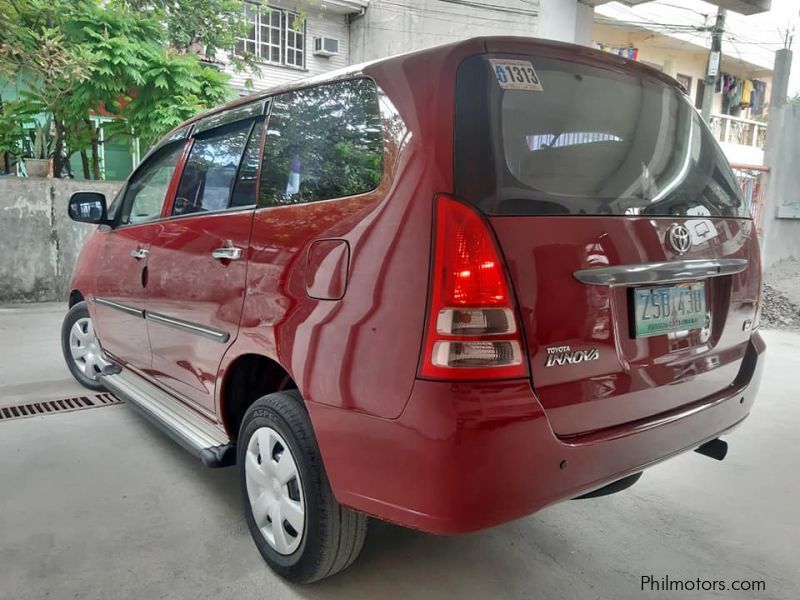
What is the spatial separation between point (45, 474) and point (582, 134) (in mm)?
2738

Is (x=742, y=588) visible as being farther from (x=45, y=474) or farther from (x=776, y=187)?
(x=776, y=187)

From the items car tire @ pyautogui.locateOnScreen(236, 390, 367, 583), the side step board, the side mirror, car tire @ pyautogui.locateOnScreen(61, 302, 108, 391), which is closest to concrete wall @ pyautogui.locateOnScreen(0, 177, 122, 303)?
car tire @ pyautogui.locateOnScreen(61, 302, 108, 391)

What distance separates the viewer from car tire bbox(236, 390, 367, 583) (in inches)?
70.8

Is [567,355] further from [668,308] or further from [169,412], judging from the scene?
[169,412]

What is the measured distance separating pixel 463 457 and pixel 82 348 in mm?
3441

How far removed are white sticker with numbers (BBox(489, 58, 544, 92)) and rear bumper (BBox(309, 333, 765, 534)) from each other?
0.80m

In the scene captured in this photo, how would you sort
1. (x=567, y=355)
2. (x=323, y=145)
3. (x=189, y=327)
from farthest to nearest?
(x=189, y=327) → (x=323, y=145) → (x=567, y=355)

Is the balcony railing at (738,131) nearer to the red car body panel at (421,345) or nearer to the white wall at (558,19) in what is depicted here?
the white wall at (558,19)

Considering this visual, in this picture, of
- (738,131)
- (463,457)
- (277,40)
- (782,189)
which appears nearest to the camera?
(463,457)

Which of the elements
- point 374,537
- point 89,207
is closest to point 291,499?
point 374,537

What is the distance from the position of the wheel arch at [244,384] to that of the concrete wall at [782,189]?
26.5 ft

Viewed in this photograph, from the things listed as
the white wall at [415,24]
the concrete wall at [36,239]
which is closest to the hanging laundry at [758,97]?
the white wall at [415,24]

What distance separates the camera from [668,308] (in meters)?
1.77

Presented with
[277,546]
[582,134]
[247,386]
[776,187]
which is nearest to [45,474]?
[247,386]
